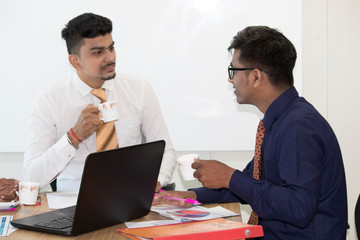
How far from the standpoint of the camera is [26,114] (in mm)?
3357

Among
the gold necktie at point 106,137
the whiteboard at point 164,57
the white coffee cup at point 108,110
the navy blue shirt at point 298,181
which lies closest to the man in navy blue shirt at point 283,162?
the navy blue shirt at point 298,181

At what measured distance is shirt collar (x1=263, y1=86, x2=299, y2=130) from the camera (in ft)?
5.92

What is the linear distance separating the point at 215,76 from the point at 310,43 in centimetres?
69

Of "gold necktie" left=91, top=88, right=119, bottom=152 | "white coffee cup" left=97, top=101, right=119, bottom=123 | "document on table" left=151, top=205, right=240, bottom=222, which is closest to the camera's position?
"document on table" left=151, top=205, right=240, bottom=222

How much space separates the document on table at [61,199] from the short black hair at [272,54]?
3.04 feet

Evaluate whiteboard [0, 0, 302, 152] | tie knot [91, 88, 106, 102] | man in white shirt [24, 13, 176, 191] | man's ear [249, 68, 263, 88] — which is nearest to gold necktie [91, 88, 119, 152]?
man in white shirt [24, 13, 176, 191]

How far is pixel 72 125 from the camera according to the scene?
2.71 metres

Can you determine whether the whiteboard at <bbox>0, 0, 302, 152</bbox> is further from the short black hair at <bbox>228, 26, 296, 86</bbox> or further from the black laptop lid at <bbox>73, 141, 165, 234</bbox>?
the black laptop lid at <bbox>73, 141, 165, 234</bbox>

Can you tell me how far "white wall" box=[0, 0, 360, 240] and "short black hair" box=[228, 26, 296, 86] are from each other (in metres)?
1.50

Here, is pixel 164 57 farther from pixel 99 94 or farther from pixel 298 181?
pixel 298 181

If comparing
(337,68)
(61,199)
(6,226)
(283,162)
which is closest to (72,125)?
(61,199)

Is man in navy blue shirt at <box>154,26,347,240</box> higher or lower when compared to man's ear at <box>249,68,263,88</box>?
lower

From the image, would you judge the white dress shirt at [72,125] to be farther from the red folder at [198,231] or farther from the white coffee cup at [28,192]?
the red folder at [198,231]

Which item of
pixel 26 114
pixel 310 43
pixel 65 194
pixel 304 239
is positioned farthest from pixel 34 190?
pixel 310 43
